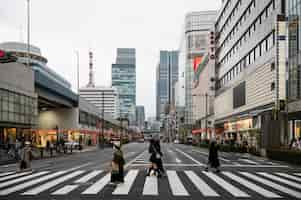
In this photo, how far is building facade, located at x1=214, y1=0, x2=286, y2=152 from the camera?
125 ft

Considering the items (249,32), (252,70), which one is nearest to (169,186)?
(252,70)

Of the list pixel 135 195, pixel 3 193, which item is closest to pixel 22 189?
pixel 3 193

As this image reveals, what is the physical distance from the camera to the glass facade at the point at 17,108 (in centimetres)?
3947

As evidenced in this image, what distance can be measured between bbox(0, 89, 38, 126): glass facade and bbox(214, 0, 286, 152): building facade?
2631 cm

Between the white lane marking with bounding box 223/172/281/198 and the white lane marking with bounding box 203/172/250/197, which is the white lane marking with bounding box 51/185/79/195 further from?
the white lane marking with bounding box 223/172/281/198

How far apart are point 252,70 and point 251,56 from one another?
109 inches

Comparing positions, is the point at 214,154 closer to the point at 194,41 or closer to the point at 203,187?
the point at 203,187

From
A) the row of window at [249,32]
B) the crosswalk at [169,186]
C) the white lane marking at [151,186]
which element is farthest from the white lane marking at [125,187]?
the row of window at [249,32]

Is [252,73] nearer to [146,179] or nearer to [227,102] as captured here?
[227,102]

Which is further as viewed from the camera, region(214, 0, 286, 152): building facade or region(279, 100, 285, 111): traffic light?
region(214, 0, 286, 152): building facade

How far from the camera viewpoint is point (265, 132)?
133 feet

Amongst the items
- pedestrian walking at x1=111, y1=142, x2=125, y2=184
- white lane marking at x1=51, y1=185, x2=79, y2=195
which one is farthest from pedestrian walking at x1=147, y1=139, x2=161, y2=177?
white lane marking at x1=51, y1=185, x2=79, y2=195

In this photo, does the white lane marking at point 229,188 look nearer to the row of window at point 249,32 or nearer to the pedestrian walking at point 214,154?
the pedestrian walking at point 214,154

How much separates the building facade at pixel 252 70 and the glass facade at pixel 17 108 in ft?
86.3
